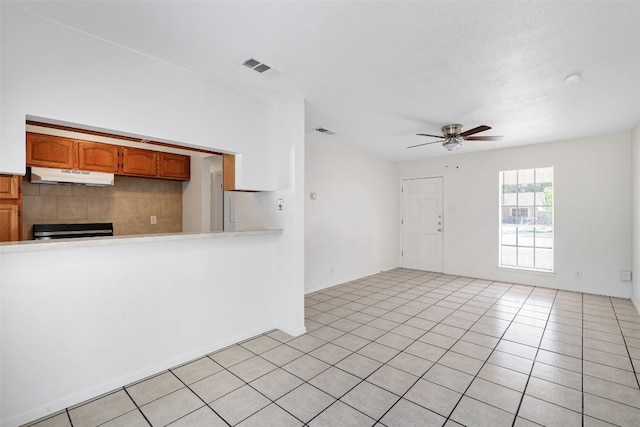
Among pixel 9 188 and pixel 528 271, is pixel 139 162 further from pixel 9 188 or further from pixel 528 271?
pixel 528 271

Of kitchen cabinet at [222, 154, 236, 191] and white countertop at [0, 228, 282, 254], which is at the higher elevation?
kitchen cabinet at [222, 154, 236, 191]

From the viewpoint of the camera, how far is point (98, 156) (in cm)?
402

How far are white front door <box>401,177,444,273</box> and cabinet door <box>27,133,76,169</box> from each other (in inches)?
234

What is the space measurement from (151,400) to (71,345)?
65cm

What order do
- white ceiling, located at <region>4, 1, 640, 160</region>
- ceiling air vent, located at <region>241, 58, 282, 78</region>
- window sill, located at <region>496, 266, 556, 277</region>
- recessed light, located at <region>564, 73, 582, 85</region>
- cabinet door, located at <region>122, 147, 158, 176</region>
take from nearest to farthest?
white ceiling, located at <region>4, 1, 640, 160</region> < ceiling air vent, located at <region>241, 58, 282, 78</region> < recessed light, located at <region>564, 73, 582, 85</region> < cabinet door, located at <region>122, 147, 158, 176</region> < window sill, located at <region>496, 266, 556, 277</region>

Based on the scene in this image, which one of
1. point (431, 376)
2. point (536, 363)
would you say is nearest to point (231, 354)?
point (431, 376)

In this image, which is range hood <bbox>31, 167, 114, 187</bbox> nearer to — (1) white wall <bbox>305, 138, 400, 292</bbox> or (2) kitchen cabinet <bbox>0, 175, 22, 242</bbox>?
(2) kitchen cabinet <bbox>0, 175, 22, 242</bbox>

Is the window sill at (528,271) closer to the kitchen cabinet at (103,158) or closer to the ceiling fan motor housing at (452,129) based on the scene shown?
the ceiling fan motor housing at (452,129)

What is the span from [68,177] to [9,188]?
0.54m

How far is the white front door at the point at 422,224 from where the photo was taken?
6.38 metres

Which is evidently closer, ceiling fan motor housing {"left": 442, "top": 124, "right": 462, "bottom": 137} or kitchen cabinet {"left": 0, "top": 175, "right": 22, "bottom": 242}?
kitchen cabinet {"left": 0, "top": 175, "right": 22, "bottom": 242}

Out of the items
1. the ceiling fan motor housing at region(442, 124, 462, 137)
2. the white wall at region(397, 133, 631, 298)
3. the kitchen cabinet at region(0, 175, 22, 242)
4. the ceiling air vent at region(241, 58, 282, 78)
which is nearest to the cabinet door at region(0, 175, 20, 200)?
the kitchen cabinet at region(0, 175, 22, 242)

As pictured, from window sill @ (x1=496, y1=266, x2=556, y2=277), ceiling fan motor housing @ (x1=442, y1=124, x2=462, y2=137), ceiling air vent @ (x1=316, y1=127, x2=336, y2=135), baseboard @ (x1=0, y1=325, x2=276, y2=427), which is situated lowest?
baseboard @ (x1=0, y1=325, x2=276, y2=427)

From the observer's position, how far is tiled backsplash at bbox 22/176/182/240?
3794mm
